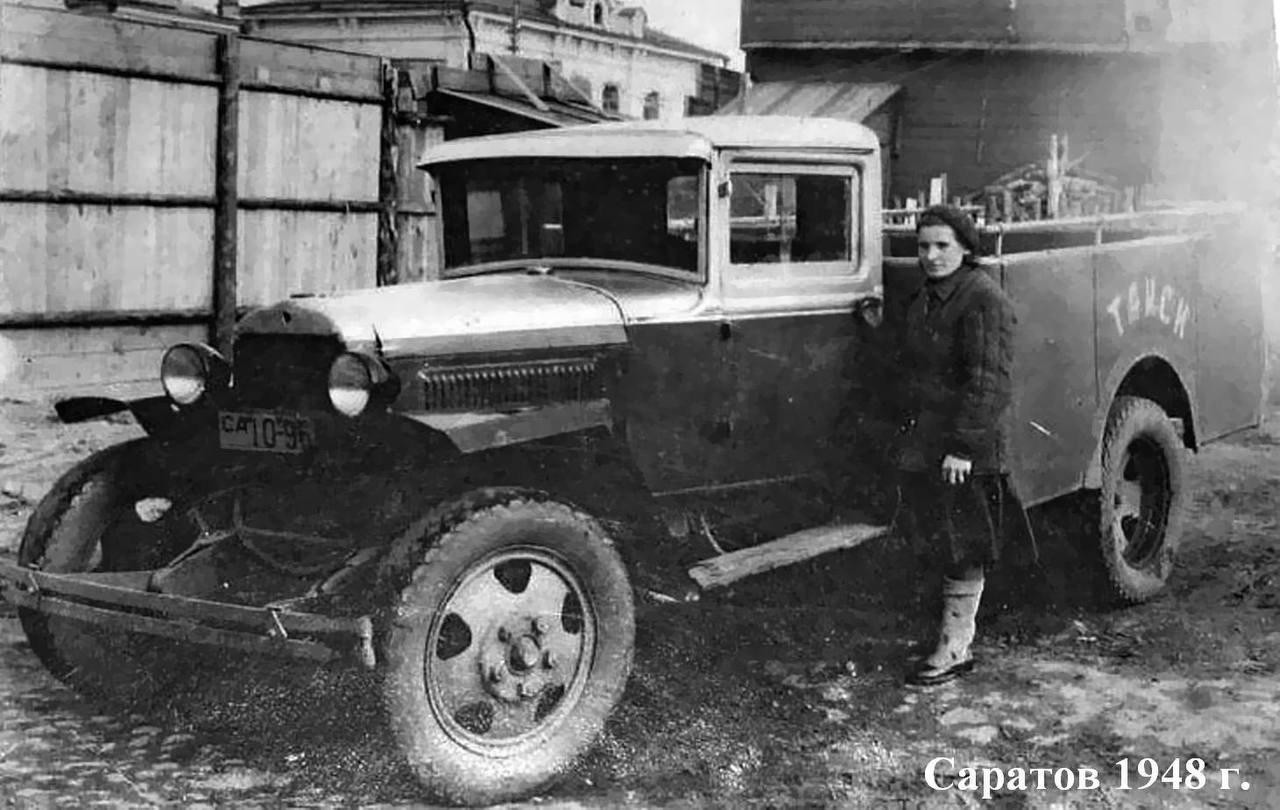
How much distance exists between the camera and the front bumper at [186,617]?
3.17 m

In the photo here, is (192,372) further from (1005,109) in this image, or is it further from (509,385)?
(1005,109)

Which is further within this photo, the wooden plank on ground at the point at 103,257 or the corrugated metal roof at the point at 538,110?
the corrugated metal roof at the point at 538,110

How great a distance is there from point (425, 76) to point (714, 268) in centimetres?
664

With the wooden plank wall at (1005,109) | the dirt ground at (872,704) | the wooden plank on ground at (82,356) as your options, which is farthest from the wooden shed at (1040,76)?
the dirt ground at (872,704)

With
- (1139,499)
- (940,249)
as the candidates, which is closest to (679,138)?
(940,249)

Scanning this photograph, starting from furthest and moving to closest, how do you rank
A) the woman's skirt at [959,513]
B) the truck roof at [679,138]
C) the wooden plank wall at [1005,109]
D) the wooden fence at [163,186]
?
the wooden plank wall at [1005,109]
the wooden fence at [163,186]
the woman's skirt at [959,513]
the truck roof at [679,138]

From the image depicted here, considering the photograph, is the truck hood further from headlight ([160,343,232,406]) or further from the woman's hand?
the woman's hand

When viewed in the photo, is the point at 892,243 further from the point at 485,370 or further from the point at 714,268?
the point at 485,370

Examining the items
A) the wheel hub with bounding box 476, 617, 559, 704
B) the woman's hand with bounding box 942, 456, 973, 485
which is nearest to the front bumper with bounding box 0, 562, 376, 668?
the wheel hub with bounding box 476, 617, 559, 704

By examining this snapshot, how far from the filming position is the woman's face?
4.22 meters

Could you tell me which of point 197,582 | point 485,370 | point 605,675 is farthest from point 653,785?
point 197,582

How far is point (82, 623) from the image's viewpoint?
12.5 ft

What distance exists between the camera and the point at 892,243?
242 inches

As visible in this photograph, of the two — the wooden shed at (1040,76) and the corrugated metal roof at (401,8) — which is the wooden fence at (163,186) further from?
the corrugated metal roof at (401,8)
